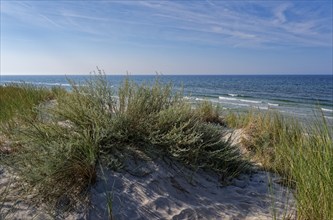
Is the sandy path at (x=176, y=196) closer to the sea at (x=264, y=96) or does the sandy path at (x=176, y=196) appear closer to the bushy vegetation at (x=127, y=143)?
the bushy vegetation at (x=127, y=143)

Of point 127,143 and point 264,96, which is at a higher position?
point 127,143

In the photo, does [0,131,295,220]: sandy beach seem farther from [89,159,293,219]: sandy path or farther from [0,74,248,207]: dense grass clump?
[0,74,248,207]: dense grass clump

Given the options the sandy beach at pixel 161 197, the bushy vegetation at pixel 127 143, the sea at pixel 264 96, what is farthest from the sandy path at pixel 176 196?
the sea at pixel 264 96

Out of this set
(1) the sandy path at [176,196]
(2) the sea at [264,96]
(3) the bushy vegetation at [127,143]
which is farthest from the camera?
(2) the sea at [264,96]

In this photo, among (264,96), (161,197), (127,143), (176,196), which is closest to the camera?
(161,197)

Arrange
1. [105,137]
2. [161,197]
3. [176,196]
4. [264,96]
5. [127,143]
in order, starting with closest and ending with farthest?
1. [161,197]
2. [176,196]
3. [105,137]
4. [127,143]
5. [264,96]

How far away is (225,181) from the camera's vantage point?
15.3 ft

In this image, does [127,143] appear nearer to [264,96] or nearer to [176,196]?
[176,196]

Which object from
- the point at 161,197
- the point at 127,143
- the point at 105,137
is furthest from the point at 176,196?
the point at 105,137

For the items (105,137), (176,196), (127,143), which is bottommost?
(176,196)

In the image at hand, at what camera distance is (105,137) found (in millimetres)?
4285

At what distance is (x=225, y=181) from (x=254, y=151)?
2.25 metres

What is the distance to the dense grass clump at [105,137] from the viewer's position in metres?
3.70

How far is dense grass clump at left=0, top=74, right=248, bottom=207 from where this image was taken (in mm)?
3699
